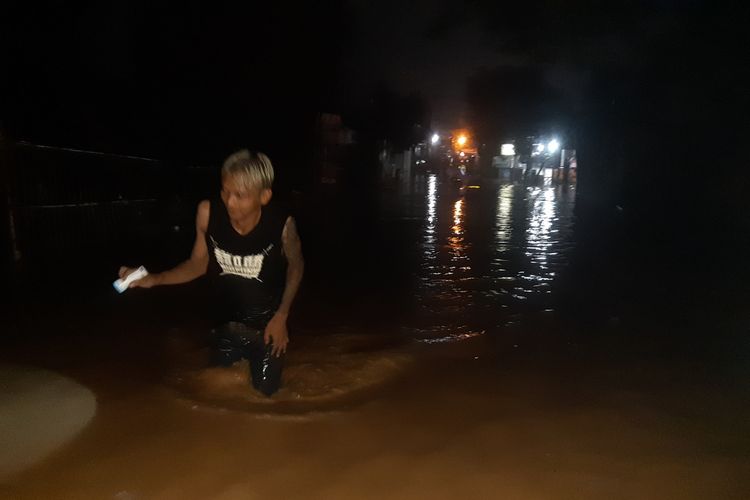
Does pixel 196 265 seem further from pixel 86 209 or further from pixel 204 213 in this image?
pixel 86 209

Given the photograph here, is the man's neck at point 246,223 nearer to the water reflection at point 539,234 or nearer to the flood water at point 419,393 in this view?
the flood water at point 419,393

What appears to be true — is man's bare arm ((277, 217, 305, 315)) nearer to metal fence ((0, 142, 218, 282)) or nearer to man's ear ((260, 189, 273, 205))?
man's ear ((260, 189, 273, 205))

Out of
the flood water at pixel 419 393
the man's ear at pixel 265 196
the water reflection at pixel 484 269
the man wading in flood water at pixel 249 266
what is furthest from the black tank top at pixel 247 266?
the water reflection at pixel 484 269

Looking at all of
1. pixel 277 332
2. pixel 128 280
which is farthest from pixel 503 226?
pixel 128 280

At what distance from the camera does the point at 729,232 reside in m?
13.5

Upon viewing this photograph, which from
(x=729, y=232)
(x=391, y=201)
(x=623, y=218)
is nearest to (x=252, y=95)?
(x=391, y=201)

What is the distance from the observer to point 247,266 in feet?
13.1

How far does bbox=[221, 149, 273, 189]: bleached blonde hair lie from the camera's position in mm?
3639

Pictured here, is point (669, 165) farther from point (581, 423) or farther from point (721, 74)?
point (581, 423)

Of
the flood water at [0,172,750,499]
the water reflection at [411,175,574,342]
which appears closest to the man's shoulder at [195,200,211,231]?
the flood water at [0,172,750,499]

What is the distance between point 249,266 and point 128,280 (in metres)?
0.71

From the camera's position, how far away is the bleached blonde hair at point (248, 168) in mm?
3639

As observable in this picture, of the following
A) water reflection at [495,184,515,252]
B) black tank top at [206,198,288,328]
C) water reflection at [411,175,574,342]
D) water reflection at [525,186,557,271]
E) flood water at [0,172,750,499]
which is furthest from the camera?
water reflection at [495,184,515,252]

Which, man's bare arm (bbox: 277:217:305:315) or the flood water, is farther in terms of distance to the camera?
man's bare arm (bbox: 277:217:305:315)
